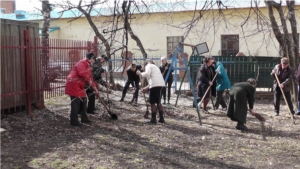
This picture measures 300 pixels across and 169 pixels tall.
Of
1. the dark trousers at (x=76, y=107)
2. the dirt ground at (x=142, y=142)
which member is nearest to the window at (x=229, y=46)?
the dirt ground at (x=142, y=142)

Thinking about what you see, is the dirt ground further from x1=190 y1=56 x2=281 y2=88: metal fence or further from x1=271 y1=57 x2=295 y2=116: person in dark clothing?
x1=190 y1=56 x2=281 y2=88: metal fence

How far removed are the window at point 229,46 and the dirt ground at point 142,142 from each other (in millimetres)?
10983

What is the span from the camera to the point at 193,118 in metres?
8.81

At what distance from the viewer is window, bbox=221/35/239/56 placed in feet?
64.3

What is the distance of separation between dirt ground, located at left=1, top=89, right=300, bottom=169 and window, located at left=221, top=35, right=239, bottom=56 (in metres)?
11.0

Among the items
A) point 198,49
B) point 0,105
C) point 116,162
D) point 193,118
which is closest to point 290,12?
point 198,49

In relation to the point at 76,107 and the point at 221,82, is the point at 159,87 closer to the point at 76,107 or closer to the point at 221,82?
the point at 76,107

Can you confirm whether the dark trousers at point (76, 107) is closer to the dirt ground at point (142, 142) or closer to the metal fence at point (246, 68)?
the dirt ground at point (142, 142)

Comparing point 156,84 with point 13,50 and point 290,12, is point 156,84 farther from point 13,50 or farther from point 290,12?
point 290,12

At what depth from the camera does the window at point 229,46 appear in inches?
771

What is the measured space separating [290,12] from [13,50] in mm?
6726

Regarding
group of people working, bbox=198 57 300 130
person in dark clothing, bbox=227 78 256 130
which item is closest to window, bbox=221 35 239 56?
group of people working, bbox=198 57 300 130

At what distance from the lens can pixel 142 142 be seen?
639cm

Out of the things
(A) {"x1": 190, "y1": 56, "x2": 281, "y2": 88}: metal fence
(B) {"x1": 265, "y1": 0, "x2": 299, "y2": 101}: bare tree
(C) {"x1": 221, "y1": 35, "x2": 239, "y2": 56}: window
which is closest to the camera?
(B) {"x1": 265, "y1": 0, "x2": 299, "y2": 101}: bare tree
